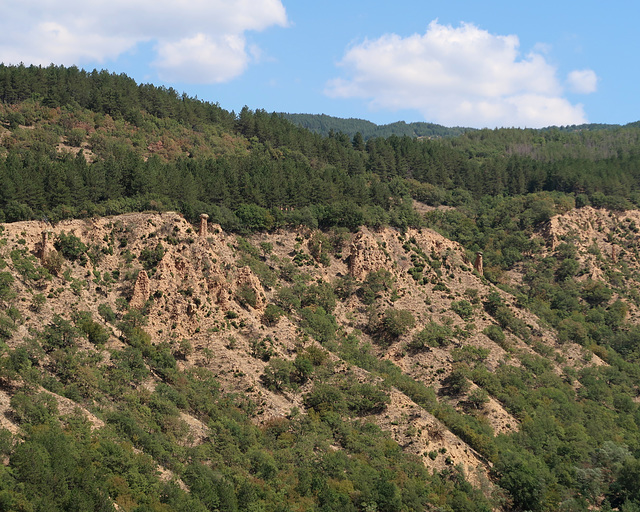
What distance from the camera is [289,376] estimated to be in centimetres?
7806

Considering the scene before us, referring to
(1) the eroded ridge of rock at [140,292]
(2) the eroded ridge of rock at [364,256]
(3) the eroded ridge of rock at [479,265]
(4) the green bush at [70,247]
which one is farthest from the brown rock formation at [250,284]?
(3) the eroded ridge of rock at [479,265]

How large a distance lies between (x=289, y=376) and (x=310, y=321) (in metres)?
11.6

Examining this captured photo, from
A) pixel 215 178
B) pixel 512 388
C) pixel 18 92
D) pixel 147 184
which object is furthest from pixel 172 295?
pixel 18 92

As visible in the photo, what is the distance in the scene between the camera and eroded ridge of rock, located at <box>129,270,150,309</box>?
3027 inches

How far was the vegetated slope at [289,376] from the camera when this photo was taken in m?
60.5

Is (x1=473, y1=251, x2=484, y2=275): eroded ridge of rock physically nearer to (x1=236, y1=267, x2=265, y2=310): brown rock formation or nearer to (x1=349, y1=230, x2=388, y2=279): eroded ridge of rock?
(x1=349, y1=230, x2=388, y2=279): eroded ridge of rock

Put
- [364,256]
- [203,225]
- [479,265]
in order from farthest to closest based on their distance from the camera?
[479,265], [364,256], [203,225]

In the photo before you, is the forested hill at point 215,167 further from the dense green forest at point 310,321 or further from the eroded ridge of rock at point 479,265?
the eroded ridge of rock at point 479,265

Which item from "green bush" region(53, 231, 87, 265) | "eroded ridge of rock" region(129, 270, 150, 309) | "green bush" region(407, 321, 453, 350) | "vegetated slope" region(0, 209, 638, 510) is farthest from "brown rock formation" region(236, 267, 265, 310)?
"green bush" region(407, 321, 453, 350)

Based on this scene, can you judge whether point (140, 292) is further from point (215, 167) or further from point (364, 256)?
point (364, 256)

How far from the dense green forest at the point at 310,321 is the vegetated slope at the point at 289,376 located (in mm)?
293

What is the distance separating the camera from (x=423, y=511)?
6675 cm

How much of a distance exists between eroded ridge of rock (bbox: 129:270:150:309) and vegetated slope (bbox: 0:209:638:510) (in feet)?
0.57

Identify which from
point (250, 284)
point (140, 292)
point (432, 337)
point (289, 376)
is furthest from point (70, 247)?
point (432, 337)
